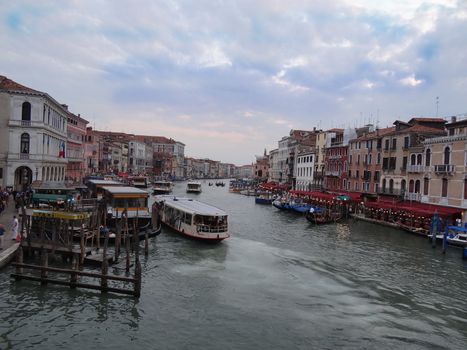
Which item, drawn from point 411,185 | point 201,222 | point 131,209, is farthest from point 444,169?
point 131,209

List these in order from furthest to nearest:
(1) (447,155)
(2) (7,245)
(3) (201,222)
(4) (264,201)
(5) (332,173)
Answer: (4) (264,201) → (5) (332,173) → (1) (447,155) → (3) (201,222) → (2) (7,245)

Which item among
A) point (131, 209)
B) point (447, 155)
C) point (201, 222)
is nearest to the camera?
point (201, 222)

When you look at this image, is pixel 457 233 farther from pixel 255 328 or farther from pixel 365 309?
pixel 255 328

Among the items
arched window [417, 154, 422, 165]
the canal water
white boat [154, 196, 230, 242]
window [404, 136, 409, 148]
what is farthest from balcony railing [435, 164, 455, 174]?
white boat [154, 196, 230, 242]

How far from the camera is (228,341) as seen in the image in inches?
473

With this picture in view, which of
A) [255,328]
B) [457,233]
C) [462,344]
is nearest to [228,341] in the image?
[255,328]

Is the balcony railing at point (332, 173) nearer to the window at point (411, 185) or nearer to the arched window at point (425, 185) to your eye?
the window at point (411, 185)

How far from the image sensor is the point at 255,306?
1473cm

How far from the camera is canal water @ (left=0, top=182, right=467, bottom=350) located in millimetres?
12125

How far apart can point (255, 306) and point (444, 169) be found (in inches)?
953

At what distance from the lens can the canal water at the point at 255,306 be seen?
39.8 feet

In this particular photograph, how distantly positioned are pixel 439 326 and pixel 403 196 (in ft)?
88.9

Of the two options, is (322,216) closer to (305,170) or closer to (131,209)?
(131,209)

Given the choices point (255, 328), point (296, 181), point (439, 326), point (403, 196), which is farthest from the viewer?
point (296, 181)
